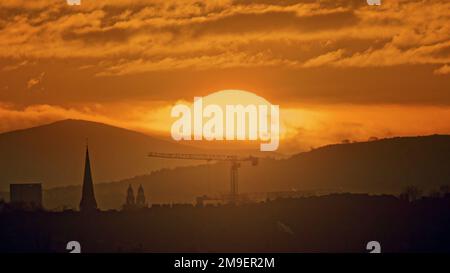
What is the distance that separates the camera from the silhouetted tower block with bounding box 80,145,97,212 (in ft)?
179

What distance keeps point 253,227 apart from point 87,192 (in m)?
6.96

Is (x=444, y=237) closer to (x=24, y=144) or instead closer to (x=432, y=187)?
(x=432, y=187)

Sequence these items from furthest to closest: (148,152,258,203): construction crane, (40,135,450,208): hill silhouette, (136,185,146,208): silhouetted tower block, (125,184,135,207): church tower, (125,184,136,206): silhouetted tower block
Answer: (136,185,146,208): silhouetted tower block → (125,184,136,206): silhouetted tower block → (125,184,135,207): church tower → (148,152,258,203): construction crane → (40,135,450,208): hill silhouette

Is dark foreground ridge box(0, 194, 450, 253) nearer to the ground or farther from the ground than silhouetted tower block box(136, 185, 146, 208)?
nearer to the ground

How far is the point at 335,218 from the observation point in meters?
59.9

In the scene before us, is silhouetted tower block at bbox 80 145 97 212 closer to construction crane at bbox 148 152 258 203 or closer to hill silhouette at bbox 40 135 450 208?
hill silhouette at bbox 40 135 450 208

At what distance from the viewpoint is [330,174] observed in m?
56.5

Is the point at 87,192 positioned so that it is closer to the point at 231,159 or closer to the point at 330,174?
the point at 231,159

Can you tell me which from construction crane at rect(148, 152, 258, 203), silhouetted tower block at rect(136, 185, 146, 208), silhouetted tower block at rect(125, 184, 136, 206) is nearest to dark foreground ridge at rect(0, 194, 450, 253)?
silhouetted tower block at rect(136, 185, 146, 208)

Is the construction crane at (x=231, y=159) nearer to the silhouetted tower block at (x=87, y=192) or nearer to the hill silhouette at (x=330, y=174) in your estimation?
the hill silhouette at (x=330, y=174)

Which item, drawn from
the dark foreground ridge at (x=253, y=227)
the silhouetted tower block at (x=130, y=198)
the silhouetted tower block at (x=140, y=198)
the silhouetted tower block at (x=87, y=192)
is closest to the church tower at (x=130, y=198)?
the silhouetted tower block at (x=130, y=198)

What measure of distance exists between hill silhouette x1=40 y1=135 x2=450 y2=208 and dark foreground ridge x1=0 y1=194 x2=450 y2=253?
28.9 inches

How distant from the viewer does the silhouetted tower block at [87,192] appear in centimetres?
5459
